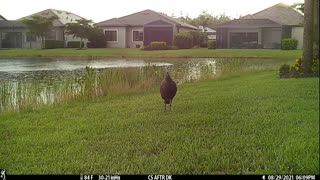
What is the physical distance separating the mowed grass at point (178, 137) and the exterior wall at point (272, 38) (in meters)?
0.56

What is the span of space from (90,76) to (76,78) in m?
0.60

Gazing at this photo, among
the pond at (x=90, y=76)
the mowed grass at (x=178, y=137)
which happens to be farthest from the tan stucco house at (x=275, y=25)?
the pond at (x=90, y=76)

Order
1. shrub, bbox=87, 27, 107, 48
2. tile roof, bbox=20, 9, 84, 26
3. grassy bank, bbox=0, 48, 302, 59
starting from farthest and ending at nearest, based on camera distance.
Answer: shrub, bbox=87, 27, 107, 48 < grassy bank, bbox=0, 48, 302, 59 < tile roof, bbox=20, 9, 84, 26

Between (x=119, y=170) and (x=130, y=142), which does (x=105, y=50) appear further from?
(x=119, y=170)

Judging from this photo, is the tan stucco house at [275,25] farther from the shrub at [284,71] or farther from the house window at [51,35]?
the house window at [51,35]

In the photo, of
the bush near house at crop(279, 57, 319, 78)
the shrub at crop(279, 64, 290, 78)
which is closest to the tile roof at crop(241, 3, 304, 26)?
the bush near house at crop(279, 57, 319, 78)

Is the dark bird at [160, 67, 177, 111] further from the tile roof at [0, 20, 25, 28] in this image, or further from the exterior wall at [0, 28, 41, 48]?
the tile roof at [0, 20, 25, 28]

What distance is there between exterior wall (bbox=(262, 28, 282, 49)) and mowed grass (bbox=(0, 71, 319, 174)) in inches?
22.2

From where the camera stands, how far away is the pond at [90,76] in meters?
5.88

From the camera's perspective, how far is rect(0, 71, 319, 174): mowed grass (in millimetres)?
2432

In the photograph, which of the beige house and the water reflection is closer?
the beige house

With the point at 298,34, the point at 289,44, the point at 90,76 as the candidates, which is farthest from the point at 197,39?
the point at 298,34

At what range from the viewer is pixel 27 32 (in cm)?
358

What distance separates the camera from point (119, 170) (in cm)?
245
